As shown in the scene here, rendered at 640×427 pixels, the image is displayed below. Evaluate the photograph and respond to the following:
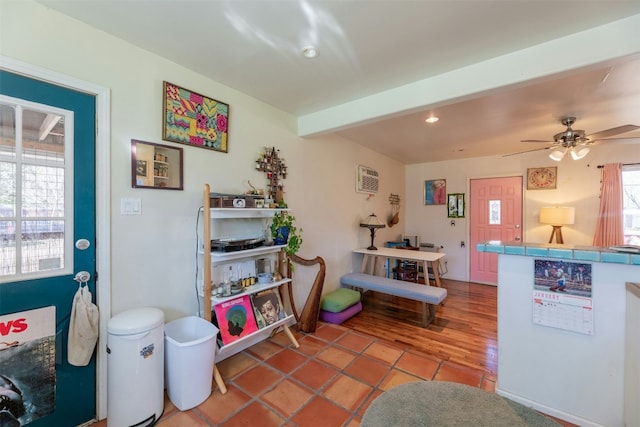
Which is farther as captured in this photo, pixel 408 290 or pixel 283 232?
pixel 408 290

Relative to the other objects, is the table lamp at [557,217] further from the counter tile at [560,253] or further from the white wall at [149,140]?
the white wall at [149,140]

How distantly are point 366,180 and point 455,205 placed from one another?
2.15m

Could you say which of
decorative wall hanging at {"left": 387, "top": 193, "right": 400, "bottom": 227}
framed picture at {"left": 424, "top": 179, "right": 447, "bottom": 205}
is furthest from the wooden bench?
framed picture at {"left": 424, "top": 179, "right": 447, "bottom": 205}

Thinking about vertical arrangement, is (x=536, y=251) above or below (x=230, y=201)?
below

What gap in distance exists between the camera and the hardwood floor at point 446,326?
240 cm

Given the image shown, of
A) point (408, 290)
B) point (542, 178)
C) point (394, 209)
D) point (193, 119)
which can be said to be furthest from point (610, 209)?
point (193, 119)

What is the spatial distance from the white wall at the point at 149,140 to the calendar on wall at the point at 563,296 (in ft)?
7.05

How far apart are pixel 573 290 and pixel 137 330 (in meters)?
2.58

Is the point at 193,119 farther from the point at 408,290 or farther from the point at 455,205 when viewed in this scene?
the point at 455,205

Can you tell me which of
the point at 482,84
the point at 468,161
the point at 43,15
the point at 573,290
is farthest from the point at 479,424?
the point at 468,161

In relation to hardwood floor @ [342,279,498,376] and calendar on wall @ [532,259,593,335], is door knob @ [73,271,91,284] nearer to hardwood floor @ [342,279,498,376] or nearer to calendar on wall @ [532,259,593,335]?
hardwood floor @ [342,279,498,376]

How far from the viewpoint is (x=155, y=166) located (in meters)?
1.85

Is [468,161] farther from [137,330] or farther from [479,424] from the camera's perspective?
[137,330]

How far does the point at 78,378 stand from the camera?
1.56 meters
